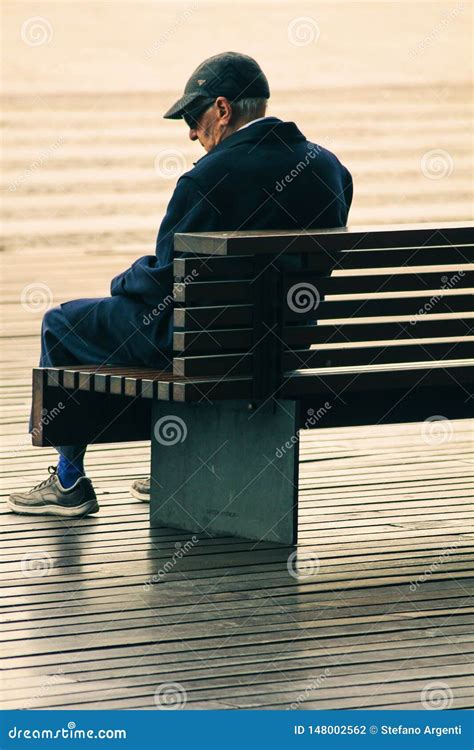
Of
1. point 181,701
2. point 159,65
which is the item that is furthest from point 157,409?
point 159,65

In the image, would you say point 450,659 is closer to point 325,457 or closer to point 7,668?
point 7,668

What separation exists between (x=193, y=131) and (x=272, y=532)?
122cm
